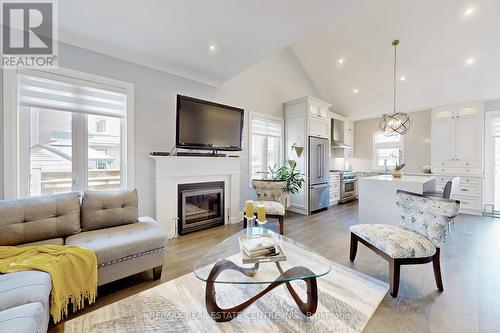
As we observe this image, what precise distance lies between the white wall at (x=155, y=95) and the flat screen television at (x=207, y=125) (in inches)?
11.2

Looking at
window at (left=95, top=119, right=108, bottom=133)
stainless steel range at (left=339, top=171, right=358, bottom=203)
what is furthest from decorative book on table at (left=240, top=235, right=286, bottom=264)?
stainless steel range at (left=339, top=171, right=358, bottom=203)

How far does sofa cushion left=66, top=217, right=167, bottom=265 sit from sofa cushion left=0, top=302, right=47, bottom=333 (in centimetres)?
62

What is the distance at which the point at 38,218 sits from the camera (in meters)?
1.88

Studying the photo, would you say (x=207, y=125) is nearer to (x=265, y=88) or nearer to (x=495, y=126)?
(x=265, y=88)

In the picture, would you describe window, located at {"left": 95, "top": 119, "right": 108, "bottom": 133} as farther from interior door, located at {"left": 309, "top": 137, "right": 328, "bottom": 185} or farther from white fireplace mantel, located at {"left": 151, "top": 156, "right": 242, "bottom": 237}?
interior door, located at {"left": 309, "top": 137, "right": 328, "bottom": 185}

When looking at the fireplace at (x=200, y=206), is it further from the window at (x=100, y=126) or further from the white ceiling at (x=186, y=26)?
the white ceiling at (x=186, y=26)

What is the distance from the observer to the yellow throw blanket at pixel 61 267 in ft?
4.70

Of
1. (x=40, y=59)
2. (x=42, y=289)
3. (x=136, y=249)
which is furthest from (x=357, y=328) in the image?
(x=40, y=59)

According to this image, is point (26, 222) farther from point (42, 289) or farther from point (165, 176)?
point (165, 176)

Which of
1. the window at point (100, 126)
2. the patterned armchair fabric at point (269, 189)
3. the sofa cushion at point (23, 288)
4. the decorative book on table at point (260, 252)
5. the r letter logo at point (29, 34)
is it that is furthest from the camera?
the patterned armchair fabric at point (269, 189)

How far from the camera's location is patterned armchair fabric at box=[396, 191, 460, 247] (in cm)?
190

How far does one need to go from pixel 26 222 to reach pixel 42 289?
94cm

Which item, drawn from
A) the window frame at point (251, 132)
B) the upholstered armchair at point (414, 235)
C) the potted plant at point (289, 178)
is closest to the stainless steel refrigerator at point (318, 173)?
the potted plant at point (289, 178)

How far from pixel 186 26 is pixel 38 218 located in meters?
2.47
